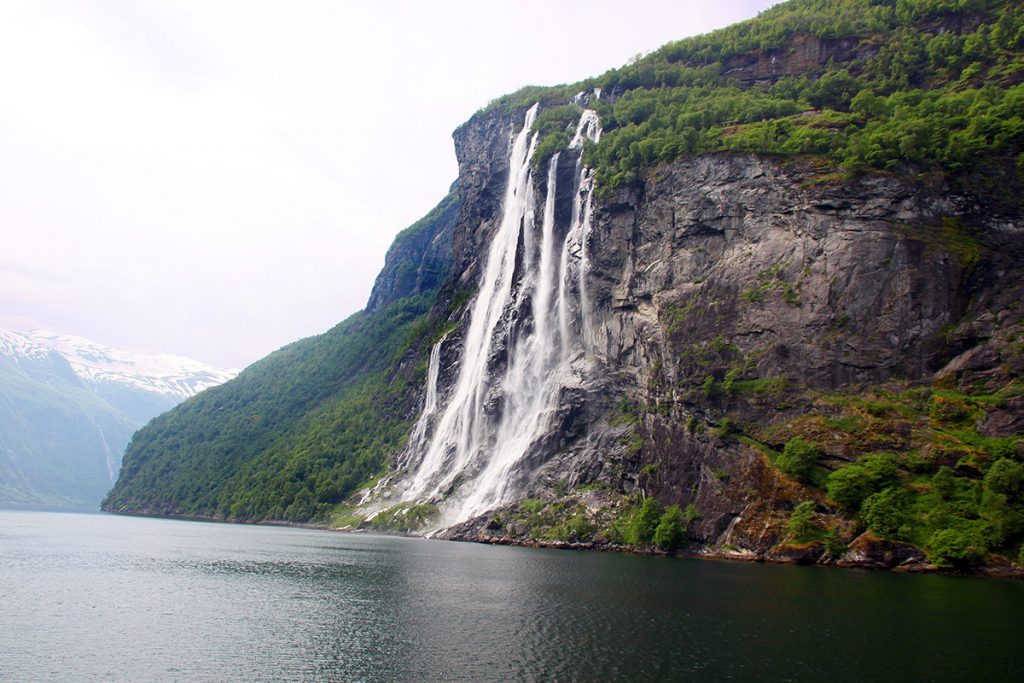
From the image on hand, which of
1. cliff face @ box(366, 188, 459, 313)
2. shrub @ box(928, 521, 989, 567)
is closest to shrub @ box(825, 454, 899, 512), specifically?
shrub @ box(928, 521, 989, 567)

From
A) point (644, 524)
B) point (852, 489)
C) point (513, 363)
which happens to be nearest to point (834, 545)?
point (852, 489)

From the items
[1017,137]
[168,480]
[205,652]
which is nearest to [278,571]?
[205,652]

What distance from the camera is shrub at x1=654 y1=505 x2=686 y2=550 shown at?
60.8 metres

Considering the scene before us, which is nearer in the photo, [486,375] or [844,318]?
[844,318]

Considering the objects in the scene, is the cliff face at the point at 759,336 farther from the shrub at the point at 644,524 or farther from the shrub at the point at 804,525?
the shrub at the point at 644,524

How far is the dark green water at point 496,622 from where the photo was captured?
953 inches

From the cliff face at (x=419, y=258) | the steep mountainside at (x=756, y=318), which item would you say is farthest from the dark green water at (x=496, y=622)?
the cliff face at (x=419, y=258)

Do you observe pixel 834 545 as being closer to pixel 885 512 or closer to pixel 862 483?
pixel 885 512

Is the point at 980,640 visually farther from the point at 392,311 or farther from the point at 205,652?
the point at 392,311

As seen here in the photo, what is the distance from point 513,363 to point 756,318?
34.6 metres

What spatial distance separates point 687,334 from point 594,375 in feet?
42.2

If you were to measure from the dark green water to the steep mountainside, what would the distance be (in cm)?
974

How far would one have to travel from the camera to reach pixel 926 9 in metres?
92.6

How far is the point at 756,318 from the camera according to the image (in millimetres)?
67688
